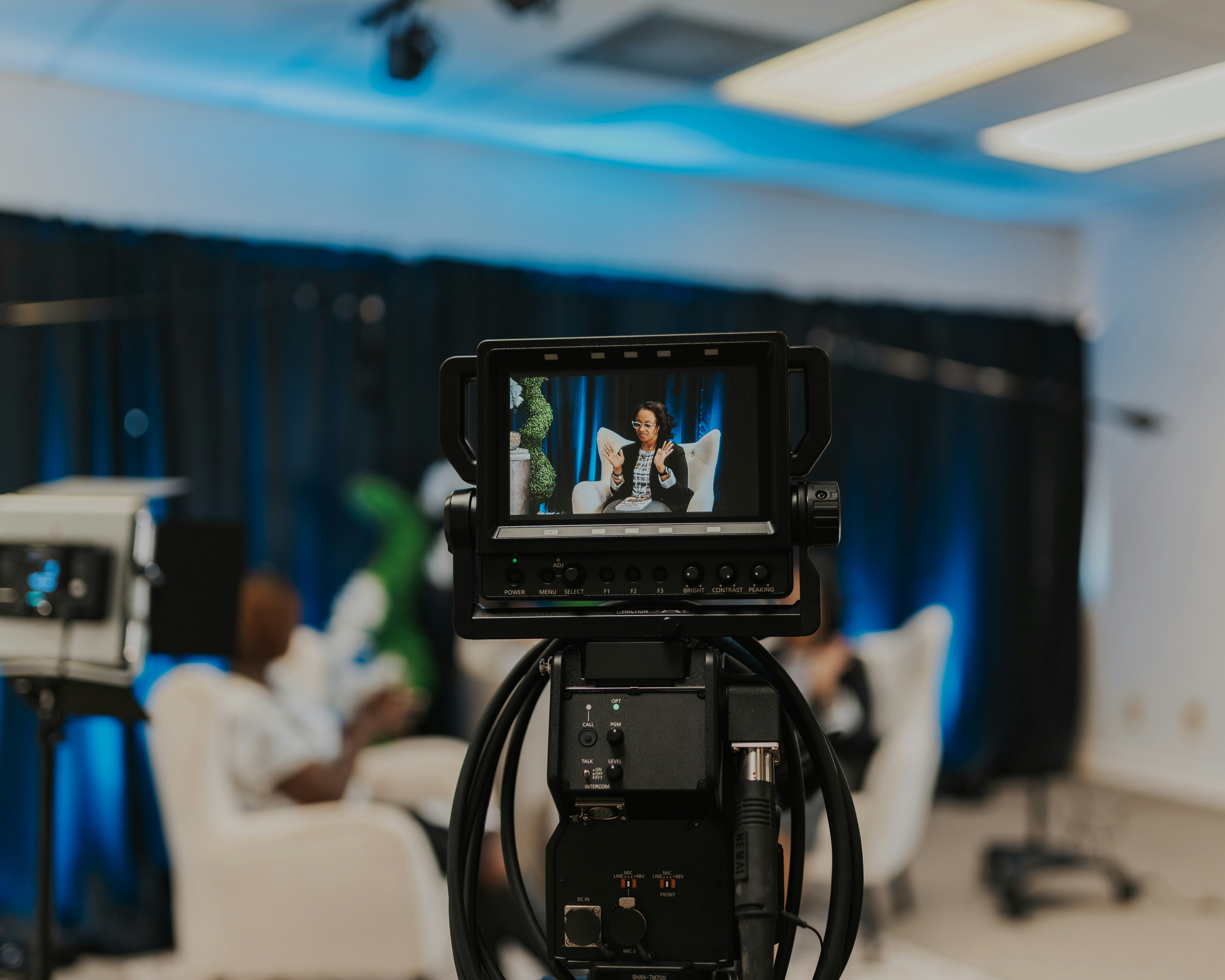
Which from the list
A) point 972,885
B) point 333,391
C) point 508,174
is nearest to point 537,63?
point 508,174

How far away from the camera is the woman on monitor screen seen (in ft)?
3.31

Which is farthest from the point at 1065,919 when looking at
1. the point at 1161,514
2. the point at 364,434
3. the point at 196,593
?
the point at 196,593

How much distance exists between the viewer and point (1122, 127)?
3744 mm

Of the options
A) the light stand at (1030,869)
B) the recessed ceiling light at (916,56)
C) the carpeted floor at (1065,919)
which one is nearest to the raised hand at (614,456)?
the carpeted floor at (1065,919)

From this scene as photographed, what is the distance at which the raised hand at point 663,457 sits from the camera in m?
1.02

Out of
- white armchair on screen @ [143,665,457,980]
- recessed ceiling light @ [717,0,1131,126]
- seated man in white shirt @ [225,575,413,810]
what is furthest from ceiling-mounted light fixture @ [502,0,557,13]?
white armchair on screen @ [143,665,457,980]

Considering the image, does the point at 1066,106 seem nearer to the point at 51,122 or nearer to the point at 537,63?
the point at 537,63

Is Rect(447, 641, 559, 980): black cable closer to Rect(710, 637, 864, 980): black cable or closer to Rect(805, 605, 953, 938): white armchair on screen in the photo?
Rect(710, 637, 864, 980): black cable

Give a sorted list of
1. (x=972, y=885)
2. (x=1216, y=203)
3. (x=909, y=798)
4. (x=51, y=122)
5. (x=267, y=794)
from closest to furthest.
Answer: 1. (x=267, y=794)
2. (x=909, y=798)
3. (x=51, y=122)
4. (x=972, y=885)
5. (x=1216, y=203)

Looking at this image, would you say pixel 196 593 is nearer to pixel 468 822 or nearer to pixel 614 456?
pixel 468 822

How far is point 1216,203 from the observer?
15.0 ft

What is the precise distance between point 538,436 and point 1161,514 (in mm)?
4558

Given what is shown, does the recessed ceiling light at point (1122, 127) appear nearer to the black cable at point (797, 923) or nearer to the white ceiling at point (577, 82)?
the white ceiling at point (577, 82)

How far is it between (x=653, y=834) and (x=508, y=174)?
137 inches
